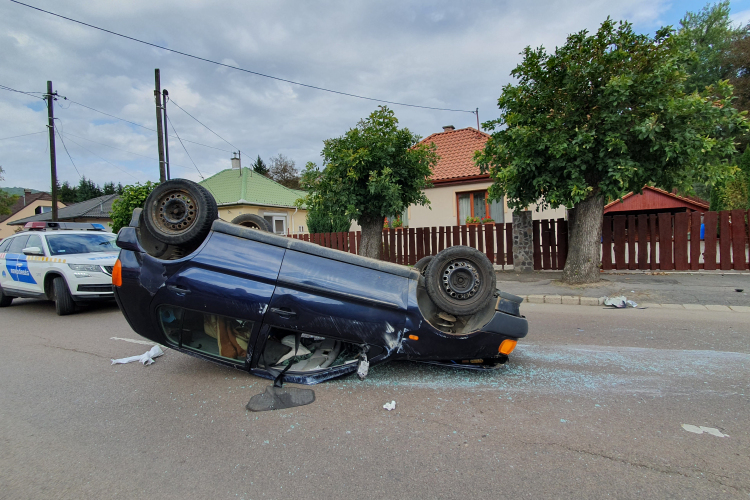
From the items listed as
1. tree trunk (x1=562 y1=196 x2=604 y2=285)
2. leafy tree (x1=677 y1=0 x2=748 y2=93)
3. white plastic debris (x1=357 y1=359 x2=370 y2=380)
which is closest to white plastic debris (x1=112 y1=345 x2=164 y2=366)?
white plastic debris (x1=357 y1=359 x2=370 y2=380)

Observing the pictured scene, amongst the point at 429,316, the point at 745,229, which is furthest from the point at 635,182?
the point at 429,316

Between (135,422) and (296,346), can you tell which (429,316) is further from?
(135,422)

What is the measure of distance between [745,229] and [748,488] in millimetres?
11108

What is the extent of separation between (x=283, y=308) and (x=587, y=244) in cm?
880

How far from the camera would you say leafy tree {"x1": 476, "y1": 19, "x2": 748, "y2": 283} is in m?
8.21

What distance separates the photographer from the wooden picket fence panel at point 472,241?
39.7ft

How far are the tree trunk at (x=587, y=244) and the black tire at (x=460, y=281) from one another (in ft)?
23.7

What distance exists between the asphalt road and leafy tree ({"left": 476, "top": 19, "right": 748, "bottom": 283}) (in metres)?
5.11

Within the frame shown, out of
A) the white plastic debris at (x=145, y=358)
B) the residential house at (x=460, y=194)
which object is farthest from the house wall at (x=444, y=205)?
the white plastic debris at (x=145, y=358)

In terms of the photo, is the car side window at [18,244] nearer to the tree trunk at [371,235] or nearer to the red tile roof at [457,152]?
the tree trunk at [371,235]

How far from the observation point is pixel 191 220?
3.74m

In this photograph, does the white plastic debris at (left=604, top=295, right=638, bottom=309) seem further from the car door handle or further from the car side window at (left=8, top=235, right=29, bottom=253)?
the car side window at (left=8, top=235, right=29, bottom=253)

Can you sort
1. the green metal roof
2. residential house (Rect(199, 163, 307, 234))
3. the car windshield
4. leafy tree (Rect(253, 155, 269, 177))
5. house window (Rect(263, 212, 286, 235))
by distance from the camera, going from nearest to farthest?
the car windshield
residential house (Rect(199, 163, 307, 234))
the green metal roof
house window (Rect(263, 212, 286, 235))
leafy tree (Rect(253, 155, 269, 177))

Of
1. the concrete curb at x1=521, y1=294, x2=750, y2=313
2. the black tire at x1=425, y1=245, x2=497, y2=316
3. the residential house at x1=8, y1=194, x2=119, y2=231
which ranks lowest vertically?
the concrete curb at x1=521, y1=294, x2=750, y2=313
